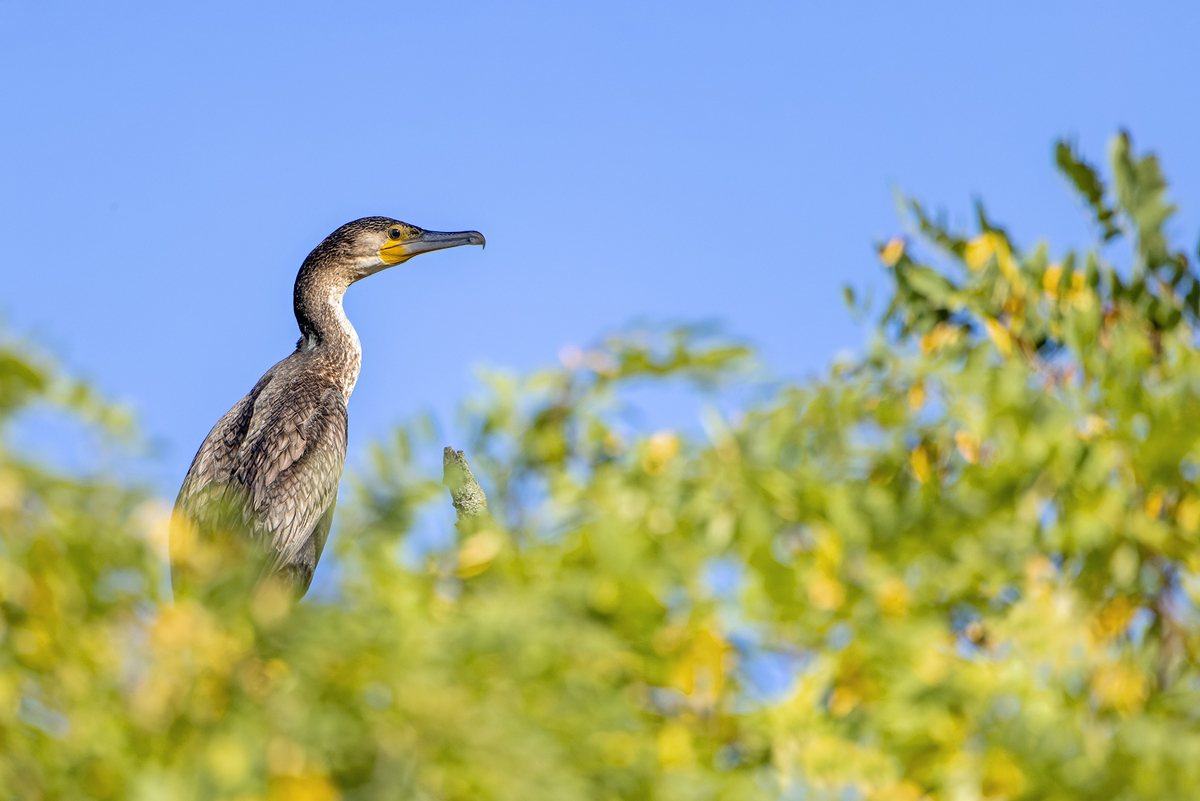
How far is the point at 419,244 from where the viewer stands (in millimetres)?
9234

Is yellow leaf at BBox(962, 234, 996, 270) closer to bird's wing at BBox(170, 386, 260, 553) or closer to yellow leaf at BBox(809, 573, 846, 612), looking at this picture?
yellow leaf at BBox(809, 573, 846, 612)

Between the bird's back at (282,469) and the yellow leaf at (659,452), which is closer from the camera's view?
the yellow leaf at (659,452)

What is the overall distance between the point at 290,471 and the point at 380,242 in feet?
9.38

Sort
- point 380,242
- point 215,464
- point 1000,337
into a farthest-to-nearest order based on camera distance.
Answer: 1. point 380,242
2. point 215,464
3. point 1000,337

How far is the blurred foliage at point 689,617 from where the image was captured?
4.12 feet

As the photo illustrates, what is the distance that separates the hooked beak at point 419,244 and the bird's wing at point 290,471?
2.22 meters

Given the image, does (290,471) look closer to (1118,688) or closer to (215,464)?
(215,464)

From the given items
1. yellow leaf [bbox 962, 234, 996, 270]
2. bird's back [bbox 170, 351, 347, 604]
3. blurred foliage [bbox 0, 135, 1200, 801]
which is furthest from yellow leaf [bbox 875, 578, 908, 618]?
bird's back [bbox 170, 351, 347, 604]

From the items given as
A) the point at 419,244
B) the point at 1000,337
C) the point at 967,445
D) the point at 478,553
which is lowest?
the point at 478,553

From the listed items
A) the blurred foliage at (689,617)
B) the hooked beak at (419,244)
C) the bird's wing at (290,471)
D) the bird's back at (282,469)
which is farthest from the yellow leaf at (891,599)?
the hooked beak at (419,244)

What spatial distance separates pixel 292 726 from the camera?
122 cm

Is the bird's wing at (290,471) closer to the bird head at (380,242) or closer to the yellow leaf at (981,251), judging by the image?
the bird head at (380,242)

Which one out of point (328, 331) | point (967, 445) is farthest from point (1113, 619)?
point (328, 331)

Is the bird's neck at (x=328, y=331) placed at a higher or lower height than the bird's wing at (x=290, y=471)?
higher
